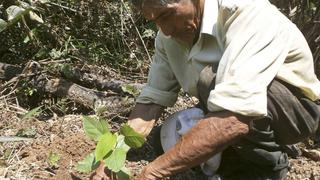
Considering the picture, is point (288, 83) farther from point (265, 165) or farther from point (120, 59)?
point (120, 59)

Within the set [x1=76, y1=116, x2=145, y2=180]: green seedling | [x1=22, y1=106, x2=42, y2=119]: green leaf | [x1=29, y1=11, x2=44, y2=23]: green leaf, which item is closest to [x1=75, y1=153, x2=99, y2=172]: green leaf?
[x1=76, y1=116, x2=145, y2=180]: green seedling

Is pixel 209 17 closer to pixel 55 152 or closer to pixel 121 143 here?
pixel 121 143

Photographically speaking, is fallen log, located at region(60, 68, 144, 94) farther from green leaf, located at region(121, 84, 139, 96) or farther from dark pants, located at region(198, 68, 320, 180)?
dark pants, located at region(198, 68, 320, 180)

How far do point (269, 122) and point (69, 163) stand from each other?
805 mm

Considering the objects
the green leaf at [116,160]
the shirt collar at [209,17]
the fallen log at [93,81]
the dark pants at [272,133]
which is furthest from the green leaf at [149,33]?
the green leaf at [116,160]

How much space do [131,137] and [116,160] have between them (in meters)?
0.12

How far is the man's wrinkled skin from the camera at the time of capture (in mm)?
1704

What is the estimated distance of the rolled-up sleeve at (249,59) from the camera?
167cm

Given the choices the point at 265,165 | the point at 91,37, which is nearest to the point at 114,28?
the point at 91,37

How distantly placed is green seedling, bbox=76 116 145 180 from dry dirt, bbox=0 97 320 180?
0.29 metres

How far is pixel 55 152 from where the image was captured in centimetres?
229

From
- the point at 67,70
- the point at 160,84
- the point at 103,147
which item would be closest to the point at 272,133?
the point at 160,84

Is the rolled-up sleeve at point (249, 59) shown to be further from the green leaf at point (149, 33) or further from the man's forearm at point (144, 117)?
the green leaf at point (149, 33)

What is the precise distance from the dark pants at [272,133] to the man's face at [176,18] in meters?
0.14
